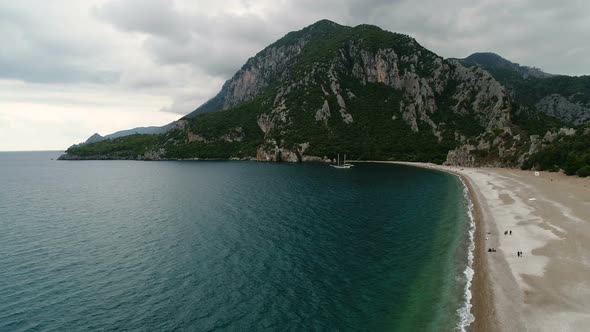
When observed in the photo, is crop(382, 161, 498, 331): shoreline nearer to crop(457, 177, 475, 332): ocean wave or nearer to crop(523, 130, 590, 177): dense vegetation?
crop(457, 177, 475, 332): ocean wave

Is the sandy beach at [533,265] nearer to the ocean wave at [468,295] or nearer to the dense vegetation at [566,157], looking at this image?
the ocean wave at [468,295]

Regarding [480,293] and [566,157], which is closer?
[480,293]

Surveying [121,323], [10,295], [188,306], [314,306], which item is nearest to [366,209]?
[314,306]

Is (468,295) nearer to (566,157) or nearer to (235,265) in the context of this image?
(235,265)

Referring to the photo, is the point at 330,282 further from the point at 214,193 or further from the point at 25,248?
the point at 214,193

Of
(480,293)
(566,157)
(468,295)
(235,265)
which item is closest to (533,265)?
(480,293)

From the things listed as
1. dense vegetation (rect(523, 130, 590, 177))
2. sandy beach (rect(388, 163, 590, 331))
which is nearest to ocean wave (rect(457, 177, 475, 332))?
sandy beach (rect(388, 163, 590, 331))
